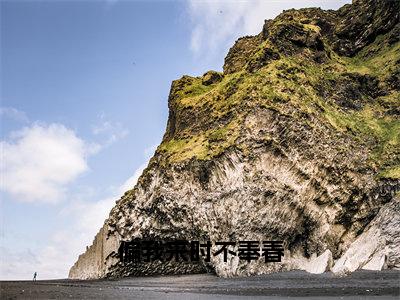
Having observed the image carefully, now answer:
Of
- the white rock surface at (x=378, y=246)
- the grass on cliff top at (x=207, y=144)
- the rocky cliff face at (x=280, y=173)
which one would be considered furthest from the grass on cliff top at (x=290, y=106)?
the white rock surface at (x=378, y=246)

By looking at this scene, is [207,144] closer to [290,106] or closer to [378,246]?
[290,106]

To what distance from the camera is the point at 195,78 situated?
A: 92.9 metres

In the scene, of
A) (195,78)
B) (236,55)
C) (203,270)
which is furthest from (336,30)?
(203,270)

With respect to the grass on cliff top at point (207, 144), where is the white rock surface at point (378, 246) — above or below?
below

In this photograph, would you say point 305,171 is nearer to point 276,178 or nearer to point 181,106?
point 276,178

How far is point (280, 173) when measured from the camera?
200 ft

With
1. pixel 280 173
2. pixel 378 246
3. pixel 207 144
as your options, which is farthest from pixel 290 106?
pixel 378 246

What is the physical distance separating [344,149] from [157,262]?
108 feet

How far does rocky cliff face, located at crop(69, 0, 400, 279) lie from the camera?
5684 centimetres

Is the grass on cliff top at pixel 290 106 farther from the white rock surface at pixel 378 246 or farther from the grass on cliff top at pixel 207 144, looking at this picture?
the white rock surface at pixel 378 246

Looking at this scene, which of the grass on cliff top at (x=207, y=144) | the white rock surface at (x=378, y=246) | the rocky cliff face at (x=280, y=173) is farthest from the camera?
the grass on cliff top at (x=207, y=144)

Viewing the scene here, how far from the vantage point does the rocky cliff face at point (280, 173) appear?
56844 millimetres

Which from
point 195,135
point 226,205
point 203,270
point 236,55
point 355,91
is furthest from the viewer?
point 236,55

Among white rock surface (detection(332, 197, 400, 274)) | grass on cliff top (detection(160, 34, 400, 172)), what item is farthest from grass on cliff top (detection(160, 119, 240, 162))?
white rock surface (detection(332, 197, 400, 274))
